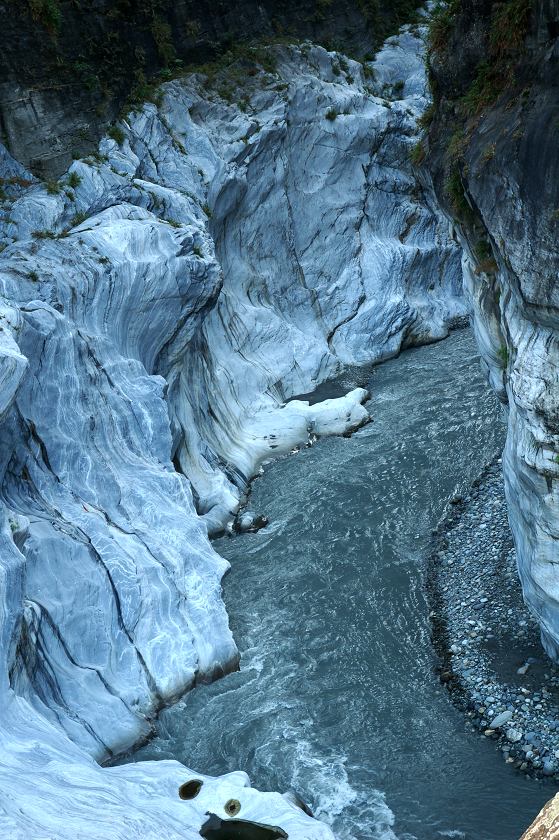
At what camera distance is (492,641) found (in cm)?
1237

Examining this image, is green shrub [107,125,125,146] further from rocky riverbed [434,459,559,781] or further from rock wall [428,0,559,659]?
rocky riverbed [434,459,559,781]

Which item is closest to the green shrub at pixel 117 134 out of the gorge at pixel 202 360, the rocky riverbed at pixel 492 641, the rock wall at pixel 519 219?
the gorge at pixel 202 360

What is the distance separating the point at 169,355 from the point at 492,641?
9.70m

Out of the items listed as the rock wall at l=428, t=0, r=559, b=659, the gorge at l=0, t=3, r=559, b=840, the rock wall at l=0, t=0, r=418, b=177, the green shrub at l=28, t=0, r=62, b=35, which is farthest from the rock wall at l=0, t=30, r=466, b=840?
the rock wall at l=428, t=0, r=559, b=659

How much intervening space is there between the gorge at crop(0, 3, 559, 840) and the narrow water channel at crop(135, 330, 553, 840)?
0.14m

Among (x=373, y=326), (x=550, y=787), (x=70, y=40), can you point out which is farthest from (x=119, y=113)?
(x=550, y=787)

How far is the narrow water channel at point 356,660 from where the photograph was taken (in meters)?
10.3

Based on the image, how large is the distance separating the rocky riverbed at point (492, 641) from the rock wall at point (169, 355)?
318 centimetres

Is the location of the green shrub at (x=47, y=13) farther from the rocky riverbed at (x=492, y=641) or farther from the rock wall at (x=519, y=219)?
the rocky riverbed at (x=492, y=641)

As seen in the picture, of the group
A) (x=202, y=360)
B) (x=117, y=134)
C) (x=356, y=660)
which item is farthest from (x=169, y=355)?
(x=356, y=660)

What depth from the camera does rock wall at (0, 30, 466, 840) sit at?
1070 centimetres

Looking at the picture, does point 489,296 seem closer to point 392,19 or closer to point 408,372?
point 408,372

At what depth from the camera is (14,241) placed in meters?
18.3

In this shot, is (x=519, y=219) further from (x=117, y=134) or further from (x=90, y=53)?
(x=90, y=53)
